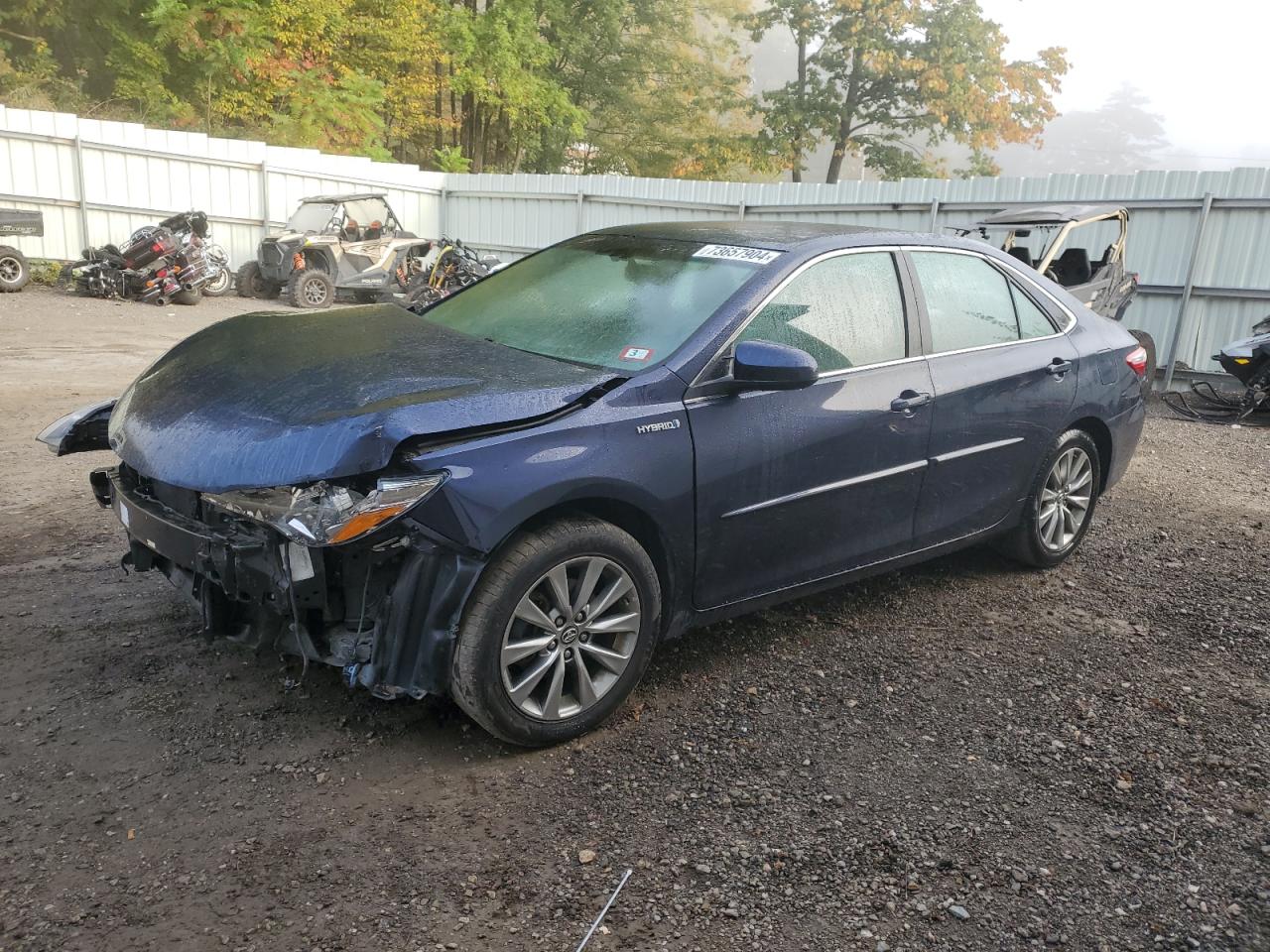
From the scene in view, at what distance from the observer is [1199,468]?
8.21 m

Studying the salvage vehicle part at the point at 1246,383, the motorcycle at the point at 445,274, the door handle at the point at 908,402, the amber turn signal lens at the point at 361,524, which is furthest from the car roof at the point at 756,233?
the motorcycle at the point at 445,274

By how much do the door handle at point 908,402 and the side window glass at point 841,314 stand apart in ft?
0.55

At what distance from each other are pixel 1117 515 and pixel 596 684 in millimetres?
4560

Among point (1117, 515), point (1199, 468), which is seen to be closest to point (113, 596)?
point (1117, 515)

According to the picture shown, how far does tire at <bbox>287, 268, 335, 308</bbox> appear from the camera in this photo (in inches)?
606

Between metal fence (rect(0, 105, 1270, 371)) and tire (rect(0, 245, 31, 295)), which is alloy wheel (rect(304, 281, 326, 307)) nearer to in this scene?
tire (rect(0, 245, 31, 295))

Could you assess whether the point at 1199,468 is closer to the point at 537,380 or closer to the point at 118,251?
the point at 537,380

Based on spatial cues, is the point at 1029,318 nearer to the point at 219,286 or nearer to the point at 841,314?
the point at 841,314

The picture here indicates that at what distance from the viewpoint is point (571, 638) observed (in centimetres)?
328

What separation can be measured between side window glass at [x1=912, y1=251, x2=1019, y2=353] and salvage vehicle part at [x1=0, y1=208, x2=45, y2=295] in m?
14.9

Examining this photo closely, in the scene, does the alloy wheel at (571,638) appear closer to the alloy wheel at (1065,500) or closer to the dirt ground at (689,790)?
the dirt ground at (689,790)

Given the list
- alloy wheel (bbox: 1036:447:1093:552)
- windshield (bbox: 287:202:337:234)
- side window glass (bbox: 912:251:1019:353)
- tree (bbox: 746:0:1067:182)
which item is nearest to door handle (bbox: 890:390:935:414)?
side window glass (bbox: 912:251:1019:353)

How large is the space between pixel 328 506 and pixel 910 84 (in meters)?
31.8

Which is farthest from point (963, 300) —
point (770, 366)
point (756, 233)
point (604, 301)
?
point (604, 301)
